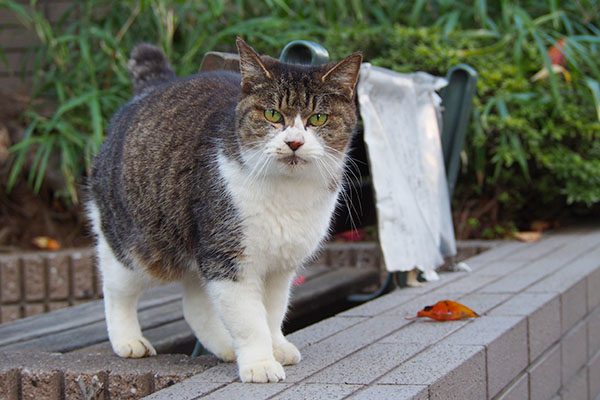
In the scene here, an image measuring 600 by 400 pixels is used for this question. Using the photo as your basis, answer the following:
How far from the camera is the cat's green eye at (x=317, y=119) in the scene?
1.97m

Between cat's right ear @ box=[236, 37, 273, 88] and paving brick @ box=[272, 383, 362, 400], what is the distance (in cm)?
83

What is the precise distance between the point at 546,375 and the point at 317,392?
117 centimetres

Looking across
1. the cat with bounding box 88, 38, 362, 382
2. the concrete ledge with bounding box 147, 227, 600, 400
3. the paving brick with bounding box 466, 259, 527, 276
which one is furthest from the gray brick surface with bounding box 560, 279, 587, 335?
the cat with bounding box 88, 38, 362, 382

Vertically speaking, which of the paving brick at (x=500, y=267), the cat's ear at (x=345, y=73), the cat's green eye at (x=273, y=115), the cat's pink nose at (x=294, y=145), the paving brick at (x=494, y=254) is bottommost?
the paving brick at (x=494, y=254)

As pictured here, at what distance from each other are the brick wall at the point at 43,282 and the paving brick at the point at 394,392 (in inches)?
102

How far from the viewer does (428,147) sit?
3.38 meters

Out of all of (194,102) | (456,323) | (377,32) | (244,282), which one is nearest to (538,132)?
(377,32)

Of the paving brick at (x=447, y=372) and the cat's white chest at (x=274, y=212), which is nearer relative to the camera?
the paving brick at (x=447, y=372)

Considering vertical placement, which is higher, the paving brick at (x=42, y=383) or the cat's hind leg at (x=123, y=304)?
the cat's hind leg at (x=123, y=304)

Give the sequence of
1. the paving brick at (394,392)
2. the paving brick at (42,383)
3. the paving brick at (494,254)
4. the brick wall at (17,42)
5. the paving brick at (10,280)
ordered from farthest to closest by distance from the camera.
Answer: the brick wall at (17,42), the paving brick at (10,280), the paving brick at (494,254), the paving brick at (42,383), the paving brick at (394,392)

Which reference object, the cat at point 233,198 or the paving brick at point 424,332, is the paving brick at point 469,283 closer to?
the paving brick at point 424,332

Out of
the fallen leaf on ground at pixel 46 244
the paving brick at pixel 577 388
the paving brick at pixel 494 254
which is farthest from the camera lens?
the fallen leaf on ground at pixel 46 244

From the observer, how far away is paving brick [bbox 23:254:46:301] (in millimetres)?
3906

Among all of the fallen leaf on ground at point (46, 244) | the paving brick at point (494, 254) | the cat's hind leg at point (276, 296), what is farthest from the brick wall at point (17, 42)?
the cat's hind leg at point (276, 296)
